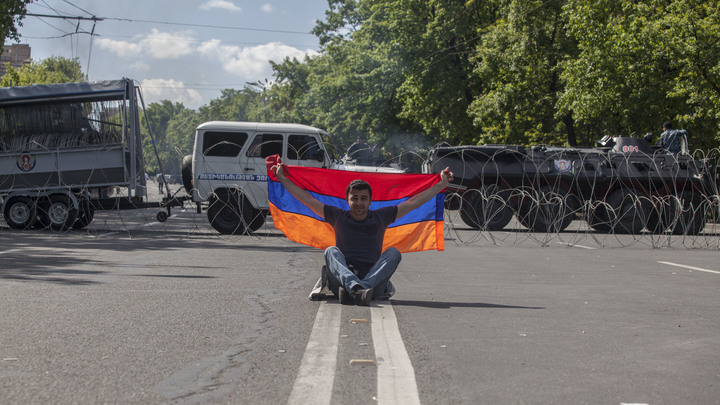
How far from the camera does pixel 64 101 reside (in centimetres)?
2028

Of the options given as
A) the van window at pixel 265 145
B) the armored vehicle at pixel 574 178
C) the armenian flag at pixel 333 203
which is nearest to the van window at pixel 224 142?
the van window at pixel 265 145

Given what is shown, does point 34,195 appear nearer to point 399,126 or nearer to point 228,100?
point 399,126

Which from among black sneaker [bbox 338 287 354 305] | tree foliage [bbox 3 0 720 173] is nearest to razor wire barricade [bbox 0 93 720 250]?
tree foliage [bbox 3 0 720 173]

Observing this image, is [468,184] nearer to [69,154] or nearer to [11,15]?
[69,154]

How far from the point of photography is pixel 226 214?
1859cm

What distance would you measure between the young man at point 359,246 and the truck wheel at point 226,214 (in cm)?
1010

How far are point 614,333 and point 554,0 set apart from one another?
1243 inches

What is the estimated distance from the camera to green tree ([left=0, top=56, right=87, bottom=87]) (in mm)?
75506

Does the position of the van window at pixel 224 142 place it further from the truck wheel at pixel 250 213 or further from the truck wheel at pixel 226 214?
the truck wheel at pixel 250 213

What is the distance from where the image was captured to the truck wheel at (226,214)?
60.3 ft

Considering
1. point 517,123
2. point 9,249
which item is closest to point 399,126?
point 517,123

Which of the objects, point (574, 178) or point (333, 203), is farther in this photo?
point (574, 178)

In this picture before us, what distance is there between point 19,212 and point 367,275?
13.7m

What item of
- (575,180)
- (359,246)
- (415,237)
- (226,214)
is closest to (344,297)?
(359,246)
